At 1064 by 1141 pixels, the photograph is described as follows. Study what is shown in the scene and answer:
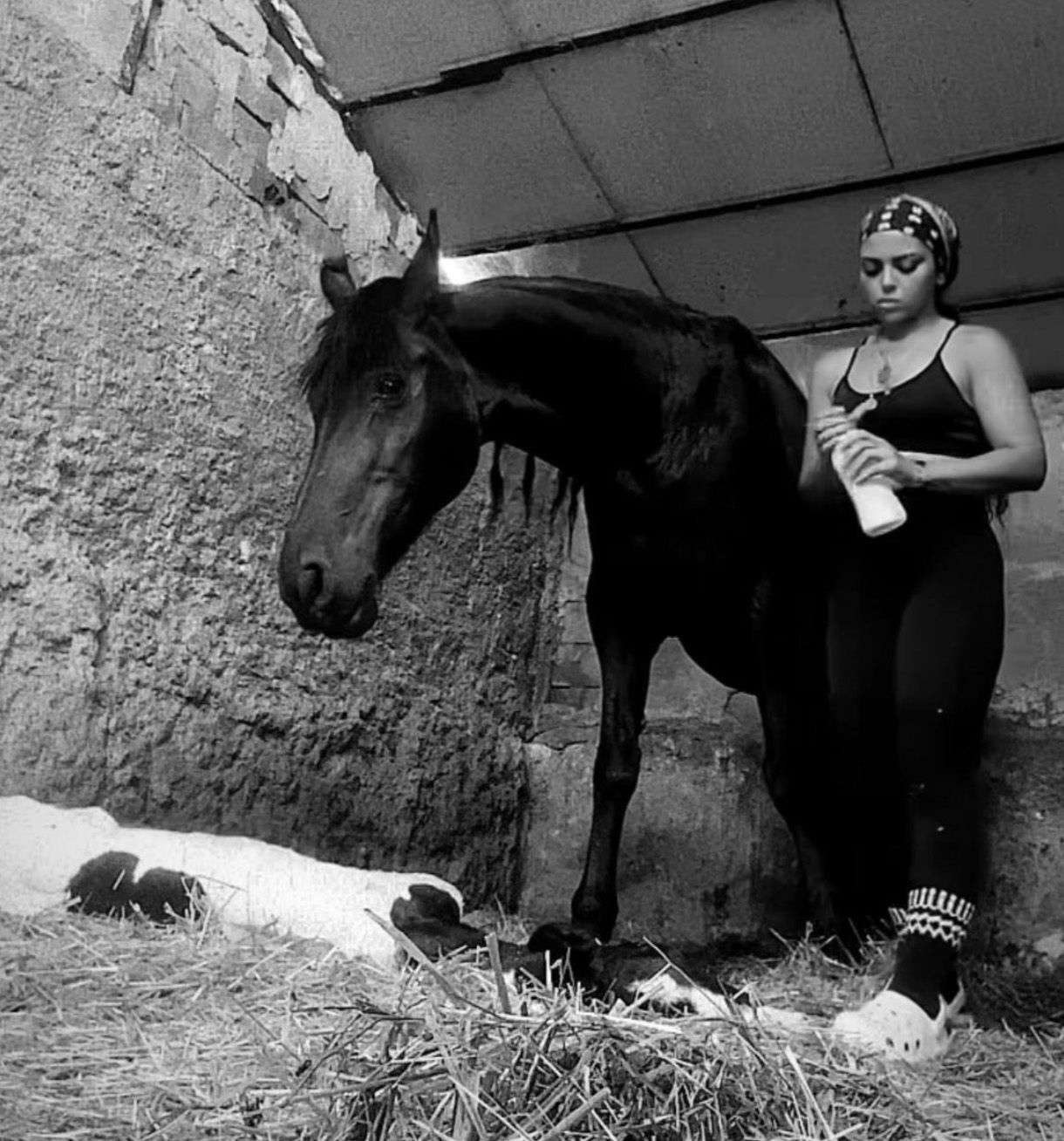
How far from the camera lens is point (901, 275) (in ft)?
5.61

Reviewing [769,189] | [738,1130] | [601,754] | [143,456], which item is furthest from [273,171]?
[738,1130]

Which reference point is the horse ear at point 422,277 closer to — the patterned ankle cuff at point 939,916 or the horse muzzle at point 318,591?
the horse muzzle at point 318,591

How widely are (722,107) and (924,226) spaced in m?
0.98

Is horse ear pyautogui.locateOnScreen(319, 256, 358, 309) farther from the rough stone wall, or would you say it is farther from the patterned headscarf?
the patterned headscarf

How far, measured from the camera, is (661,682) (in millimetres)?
3264

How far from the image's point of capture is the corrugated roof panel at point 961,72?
7.46ft

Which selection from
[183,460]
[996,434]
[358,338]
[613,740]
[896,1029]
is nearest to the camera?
[896,1029]

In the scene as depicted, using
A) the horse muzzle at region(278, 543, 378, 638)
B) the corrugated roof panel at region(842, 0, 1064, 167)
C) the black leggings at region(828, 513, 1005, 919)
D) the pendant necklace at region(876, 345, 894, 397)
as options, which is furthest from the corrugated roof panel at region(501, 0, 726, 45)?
the horse muzzle at region(278, 543, 378, 638)

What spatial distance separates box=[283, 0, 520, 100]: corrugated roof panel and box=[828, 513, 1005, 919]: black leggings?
1.43 metres

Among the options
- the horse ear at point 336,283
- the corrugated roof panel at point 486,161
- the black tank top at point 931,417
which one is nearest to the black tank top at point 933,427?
the black tank top at point 931,417

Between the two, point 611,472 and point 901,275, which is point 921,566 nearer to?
point 901,275

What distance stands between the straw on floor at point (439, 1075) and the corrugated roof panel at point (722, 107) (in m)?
1.89

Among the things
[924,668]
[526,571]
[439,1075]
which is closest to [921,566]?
[924,668]

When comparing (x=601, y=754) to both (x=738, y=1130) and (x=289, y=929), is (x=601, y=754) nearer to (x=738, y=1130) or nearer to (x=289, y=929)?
(x=289, y=929)
